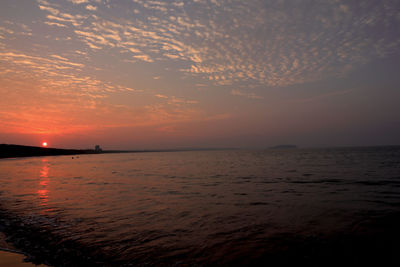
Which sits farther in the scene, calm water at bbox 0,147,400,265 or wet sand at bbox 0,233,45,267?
calm water at bbox 0,147,400,265

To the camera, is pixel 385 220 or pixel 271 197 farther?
pixel 271 197

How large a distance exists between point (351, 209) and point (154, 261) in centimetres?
1168

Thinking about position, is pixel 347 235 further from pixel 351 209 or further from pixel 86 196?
pixel 86 196

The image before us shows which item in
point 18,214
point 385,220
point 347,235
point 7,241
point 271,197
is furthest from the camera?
point 271,197

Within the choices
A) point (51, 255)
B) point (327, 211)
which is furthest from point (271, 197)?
point (51, 255)

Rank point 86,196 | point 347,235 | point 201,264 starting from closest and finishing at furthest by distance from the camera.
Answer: point 201,264 → point 347,235 → point 86,196

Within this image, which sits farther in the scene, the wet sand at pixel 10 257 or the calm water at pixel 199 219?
the calm water at pixel 199 219

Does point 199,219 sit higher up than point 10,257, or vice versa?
point 10,257

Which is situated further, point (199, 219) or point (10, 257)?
point (199, 219)

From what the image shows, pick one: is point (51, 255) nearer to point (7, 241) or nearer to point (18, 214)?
point (7, 241)

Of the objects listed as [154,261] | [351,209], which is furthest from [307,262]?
[351,209]

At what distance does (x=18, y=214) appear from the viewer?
41.0ft

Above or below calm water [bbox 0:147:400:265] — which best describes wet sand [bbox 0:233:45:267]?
above

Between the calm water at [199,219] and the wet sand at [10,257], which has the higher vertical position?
the wet sand at [10,257]
